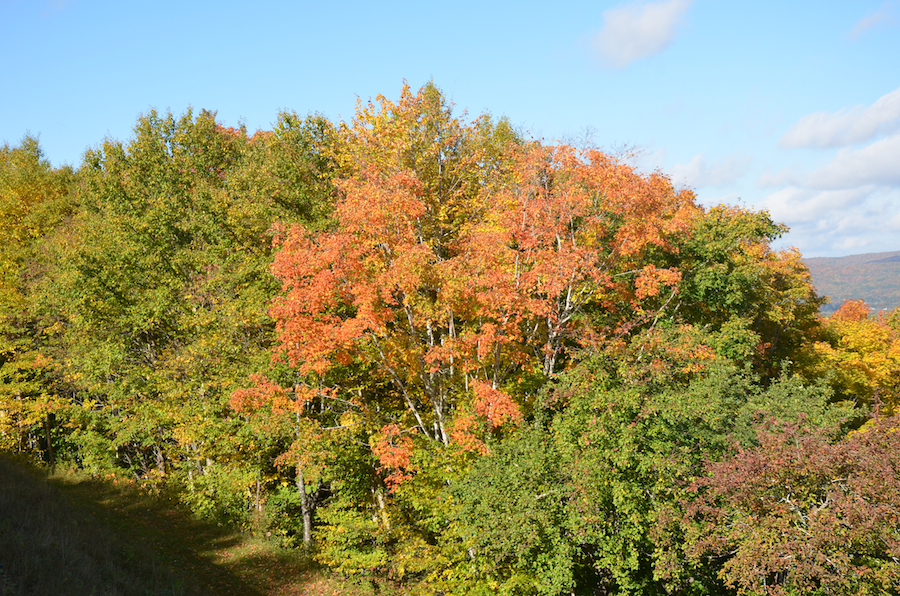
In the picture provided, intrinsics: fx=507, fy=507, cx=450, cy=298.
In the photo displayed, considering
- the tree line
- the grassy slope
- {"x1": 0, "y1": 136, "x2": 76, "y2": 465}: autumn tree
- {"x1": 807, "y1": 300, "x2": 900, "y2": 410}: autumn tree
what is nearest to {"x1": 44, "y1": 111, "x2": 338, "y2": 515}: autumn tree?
the tree line

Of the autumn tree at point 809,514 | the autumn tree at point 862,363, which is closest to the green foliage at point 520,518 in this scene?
the autumn tree at point 809,514

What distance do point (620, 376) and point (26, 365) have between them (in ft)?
95.9

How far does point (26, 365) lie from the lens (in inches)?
1032

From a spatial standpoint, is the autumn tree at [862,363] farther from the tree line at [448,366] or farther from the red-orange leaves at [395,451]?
the red-orange leaves at [395,451]

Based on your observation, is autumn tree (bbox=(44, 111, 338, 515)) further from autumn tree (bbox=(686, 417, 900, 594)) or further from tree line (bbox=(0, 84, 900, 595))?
autumn tree (bbox=(686, 417, 900, 594))

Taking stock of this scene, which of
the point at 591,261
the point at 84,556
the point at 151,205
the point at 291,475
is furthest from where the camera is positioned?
the point at 151,205

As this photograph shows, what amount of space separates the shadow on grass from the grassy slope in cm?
3

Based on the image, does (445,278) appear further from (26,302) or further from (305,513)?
(26,302)

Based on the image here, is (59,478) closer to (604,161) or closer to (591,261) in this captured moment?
(591,261)

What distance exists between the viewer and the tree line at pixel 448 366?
1253 centimetres

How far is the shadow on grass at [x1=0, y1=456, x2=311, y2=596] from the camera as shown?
9.63 metres

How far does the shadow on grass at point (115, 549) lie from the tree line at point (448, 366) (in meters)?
2.06

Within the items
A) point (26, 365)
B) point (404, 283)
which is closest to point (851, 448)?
point (404, 283)

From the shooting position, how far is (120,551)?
43.0 feet
